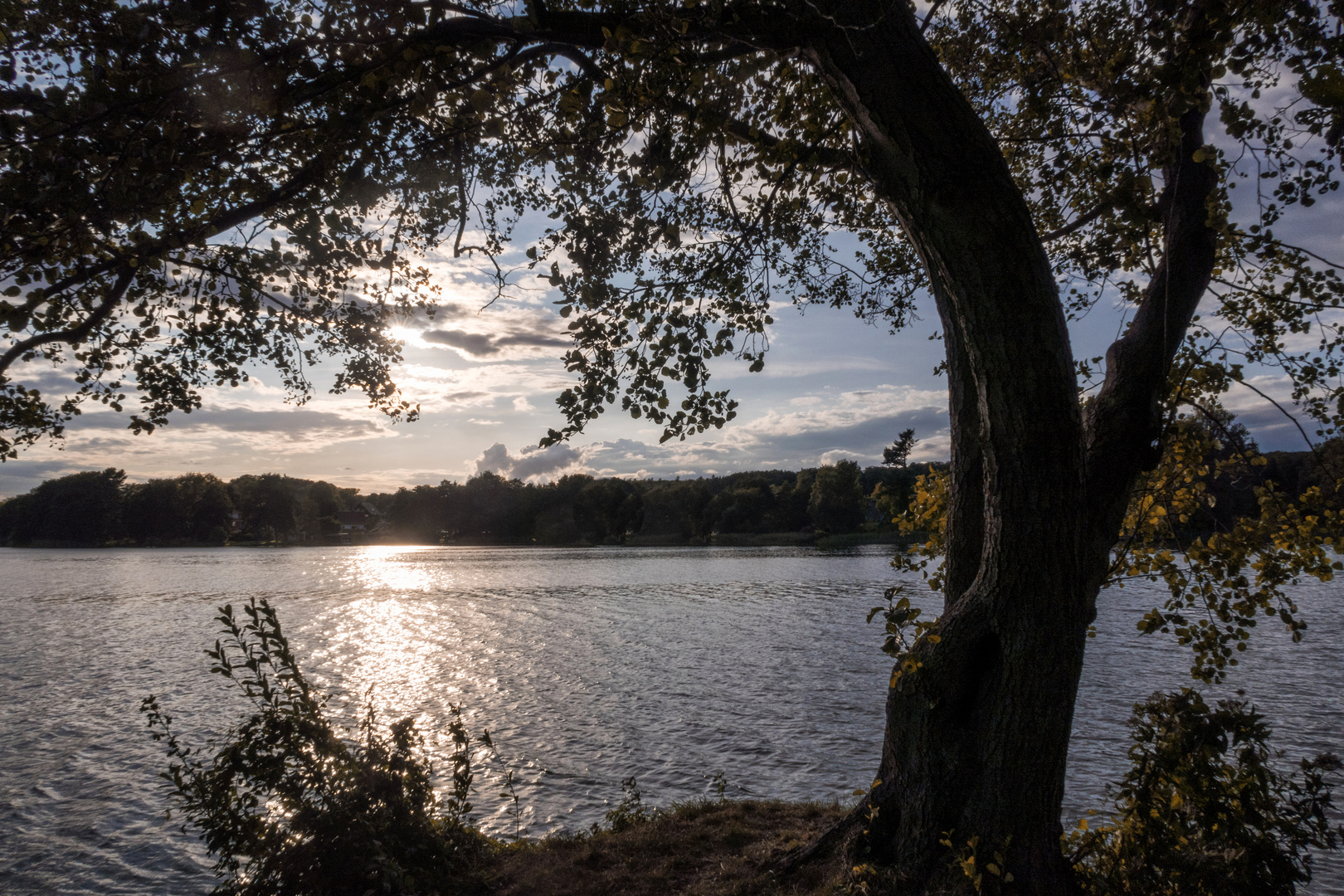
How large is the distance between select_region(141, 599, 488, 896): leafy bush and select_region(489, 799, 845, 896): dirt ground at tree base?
69 centimetres

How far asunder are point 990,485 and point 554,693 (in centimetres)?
1197

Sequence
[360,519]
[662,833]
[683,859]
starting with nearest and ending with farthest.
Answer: [683,859] → [662,833] → [360,519]

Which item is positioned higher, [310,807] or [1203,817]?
[1203,817]

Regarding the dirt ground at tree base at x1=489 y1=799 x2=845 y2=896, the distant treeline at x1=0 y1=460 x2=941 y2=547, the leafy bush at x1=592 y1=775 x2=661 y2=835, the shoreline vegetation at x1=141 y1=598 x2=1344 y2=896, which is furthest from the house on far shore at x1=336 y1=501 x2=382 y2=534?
the shoreline vegetation at x1=141 y1=598 x2=1344 y2=896

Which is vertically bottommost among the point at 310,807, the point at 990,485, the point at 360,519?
the point at 360,519

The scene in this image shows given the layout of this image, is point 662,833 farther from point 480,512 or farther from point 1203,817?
point 480,512

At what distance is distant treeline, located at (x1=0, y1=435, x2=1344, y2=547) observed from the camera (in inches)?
3989

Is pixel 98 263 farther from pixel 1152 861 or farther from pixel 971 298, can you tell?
pixel 1152 861

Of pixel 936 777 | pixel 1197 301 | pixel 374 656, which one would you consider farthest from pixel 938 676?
pixel 374 656

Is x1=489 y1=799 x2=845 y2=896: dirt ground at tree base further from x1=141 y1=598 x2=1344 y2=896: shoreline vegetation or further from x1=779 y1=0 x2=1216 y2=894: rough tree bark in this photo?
x1=779 y1=0 x2=1216 y2=894: rough tree bark

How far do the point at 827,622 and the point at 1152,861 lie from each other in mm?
19445

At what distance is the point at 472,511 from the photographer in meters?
118

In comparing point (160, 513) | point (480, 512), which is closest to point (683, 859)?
point (480, 512)

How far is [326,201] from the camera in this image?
17.5 ft
